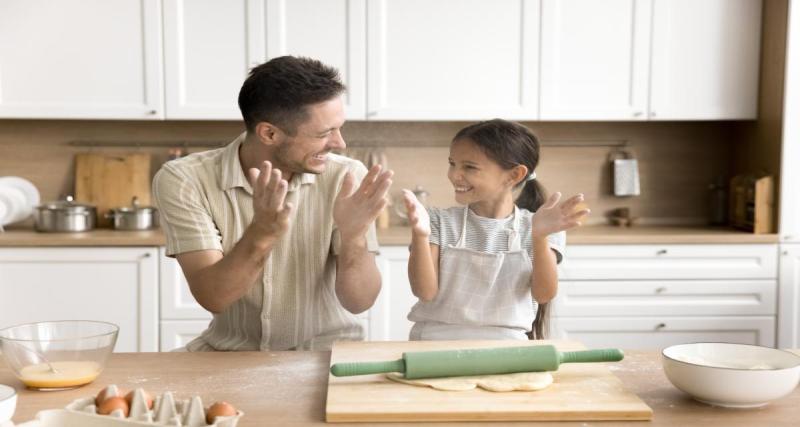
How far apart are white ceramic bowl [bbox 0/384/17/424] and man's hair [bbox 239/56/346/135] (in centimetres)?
97

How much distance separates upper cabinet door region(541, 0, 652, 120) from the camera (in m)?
3.68

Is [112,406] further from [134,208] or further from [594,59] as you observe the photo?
[594,59]

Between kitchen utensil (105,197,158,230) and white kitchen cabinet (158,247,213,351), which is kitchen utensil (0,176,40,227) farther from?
white kitchen cabinet (158,247,213,351)

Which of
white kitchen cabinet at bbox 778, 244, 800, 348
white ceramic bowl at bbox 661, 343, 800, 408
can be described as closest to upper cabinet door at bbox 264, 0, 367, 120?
white kitchen cabinet at bbox 778, 244, 800, 348

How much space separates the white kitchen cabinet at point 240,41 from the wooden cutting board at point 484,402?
2.37 metres

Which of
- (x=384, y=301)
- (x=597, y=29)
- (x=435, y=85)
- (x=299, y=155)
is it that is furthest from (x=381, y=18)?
(x=299, y=155)

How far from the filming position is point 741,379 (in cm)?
131

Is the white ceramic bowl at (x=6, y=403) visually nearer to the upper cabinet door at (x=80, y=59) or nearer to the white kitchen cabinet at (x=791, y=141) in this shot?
the upper cabinet door at (x=80, y=59)

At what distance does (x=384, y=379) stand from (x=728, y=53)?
288 centimetres

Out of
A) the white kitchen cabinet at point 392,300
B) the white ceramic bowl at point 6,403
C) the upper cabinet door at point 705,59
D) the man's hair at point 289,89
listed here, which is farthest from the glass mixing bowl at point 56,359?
the upper cabinet door at point 705,59

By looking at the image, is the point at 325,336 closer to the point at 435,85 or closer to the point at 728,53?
the point at 435,85

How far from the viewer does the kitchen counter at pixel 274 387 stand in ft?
4.32

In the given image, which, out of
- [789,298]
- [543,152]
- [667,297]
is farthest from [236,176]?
[789,298]

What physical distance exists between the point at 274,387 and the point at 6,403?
1.37ft
